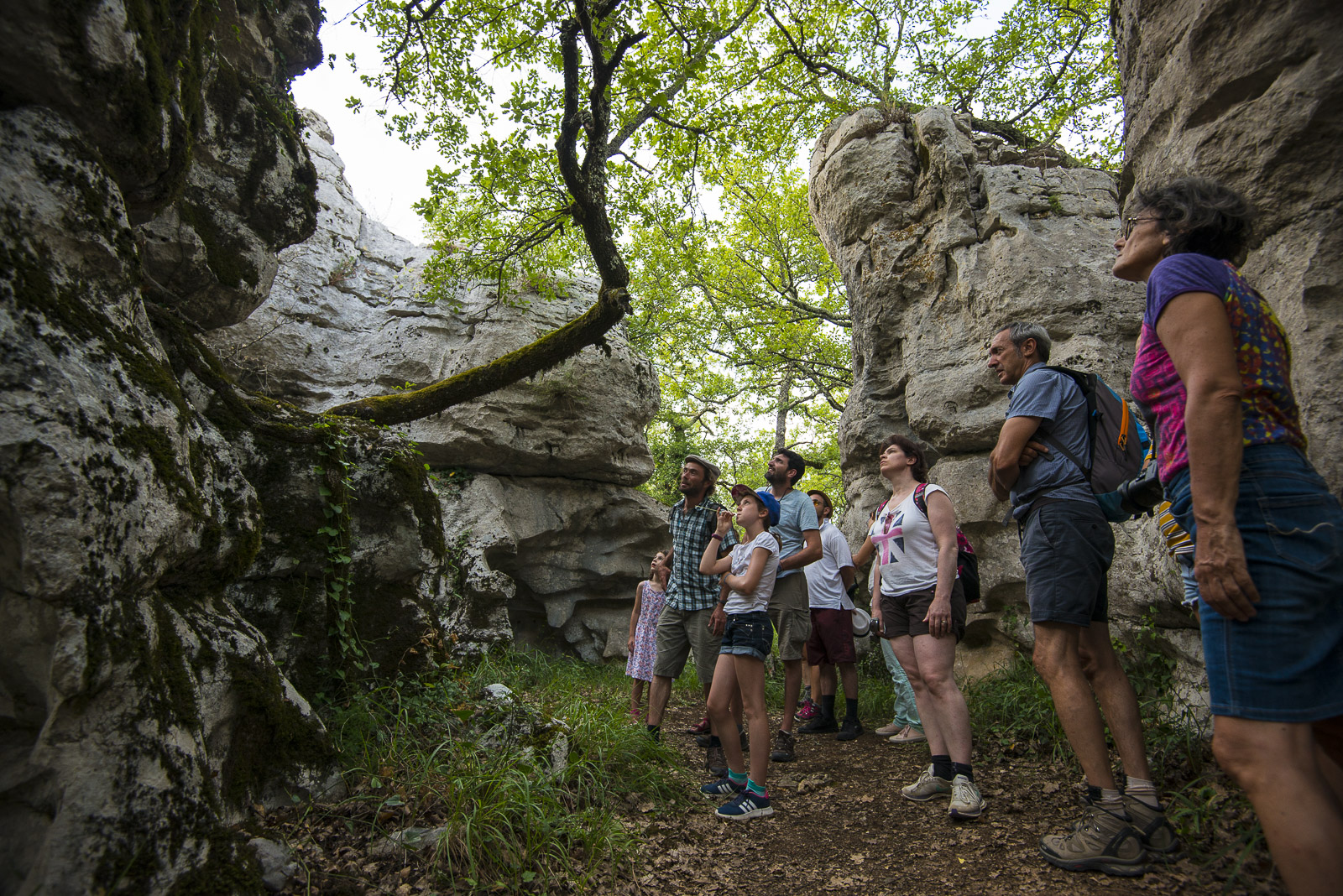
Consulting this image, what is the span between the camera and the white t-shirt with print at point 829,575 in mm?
5555

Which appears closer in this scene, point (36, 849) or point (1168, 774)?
point (36, 849)

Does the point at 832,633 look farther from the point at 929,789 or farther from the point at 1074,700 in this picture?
the point at 1074,700

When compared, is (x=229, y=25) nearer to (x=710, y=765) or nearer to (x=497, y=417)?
(x=497, y=417)

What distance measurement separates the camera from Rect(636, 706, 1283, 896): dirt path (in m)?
2.53

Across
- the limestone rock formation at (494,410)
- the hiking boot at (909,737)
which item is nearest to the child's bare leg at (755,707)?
the hiking boot at (909,737)

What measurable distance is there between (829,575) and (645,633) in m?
1.78

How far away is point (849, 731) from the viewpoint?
5.07 meters

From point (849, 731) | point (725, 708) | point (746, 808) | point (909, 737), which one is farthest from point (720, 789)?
point (909, 737)

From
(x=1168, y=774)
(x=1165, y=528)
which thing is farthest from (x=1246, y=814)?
(x=1165, y=528)

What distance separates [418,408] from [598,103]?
4206mm

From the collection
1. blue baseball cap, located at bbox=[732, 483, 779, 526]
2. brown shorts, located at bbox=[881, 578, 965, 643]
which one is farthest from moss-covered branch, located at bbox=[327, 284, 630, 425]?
brown shorts, located at bbox=[881, 578, 965, 643]

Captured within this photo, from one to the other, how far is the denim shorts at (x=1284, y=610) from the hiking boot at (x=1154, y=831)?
117 cm

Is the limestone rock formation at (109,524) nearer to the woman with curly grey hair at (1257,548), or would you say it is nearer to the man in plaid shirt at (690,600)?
the man in plaid shirt at (690,600)

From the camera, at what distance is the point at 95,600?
1903 mm
